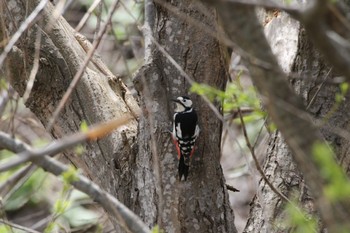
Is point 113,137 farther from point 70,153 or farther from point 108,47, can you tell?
point 108,47

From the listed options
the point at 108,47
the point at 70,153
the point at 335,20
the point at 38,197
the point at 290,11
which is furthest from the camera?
the point at 108,47

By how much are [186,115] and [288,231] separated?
795mm

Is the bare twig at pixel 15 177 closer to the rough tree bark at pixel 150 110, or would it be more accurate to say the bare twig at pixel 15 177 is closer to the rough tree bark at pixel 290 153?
the rough tree bark at pixel 150 110

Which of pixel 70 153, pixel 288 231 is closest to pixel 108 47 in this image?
pixel 70 153

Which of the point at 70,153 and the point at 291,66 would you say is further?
the point at 70,153

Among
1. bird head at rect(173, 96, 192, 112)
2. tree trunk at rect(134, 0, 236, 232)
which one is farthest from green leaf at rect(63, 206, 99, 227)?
bird head at rect(173, 96, 192, 112)

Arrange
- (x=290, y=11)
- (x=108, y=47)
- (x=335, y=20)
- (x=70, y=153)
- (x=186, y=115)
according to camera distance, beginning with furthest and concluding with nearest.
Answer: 1. (x=108, y=47)
2. (x=70, y=153)
3. (x=186, y=115)
4. (x=335, y=20)
5. (x=290, y=11)

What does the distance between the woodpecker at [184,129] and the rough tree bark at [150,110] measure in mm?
42

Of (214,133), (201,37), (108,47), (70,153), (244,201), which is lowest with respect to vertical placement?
(244,201)

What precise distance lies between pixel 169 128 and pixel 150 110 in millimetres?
143

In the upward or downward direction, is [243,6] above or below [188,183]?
above

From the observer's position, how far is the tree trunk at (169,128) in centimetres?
373

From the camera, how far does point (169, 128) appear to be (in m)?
3.76

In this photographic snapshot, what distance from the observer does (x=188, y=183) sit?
3758mm
